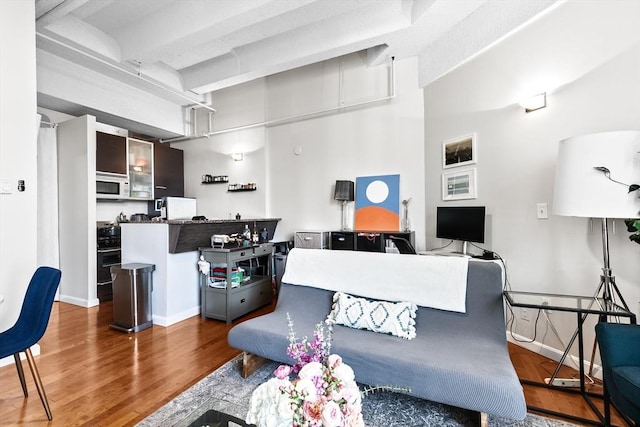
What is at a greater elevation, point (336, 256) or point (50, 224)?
point (50, 224)

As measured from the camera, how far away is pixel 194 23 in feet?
10.6

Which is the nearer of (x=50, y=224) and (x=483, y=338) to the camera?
(x=483, y=338)

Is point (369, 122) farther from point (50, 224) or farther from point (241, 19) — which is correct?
point (50, 224)

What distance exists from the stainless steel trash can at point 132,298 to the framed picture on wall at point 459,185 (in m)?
3.40

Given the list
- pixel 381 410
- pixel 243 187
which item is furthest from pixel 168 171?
pixel 381 410

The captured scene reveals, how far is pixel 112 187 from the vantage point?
4.48m

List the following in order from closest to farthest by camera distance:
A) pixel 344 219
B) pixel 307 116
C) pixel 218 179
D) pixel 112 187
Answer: pixel 344 219 → pixel 112 187 → pixel 307 116 → pixel 218 179

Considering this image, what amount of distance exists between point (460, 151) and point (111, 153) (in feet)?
15.8

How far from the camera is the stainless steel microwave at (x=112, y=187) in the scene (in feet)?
14.1

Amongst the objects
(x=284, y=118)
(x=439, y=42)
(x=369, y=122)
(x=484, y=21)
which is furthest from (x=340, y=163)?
(x=484, y=21)

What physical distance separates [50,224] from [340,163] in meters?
4.20

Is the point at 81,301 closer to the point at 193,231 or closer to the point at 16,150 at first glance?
the point at 193,231

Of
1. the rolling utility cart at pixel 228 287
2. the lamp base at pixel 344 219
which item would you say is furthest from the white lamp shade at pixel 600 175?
the rolling utility cart at pixel 228 287

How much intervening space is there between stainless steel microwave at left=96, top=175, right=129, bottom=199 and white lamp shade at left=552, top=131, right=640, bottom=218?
5.37 metres
